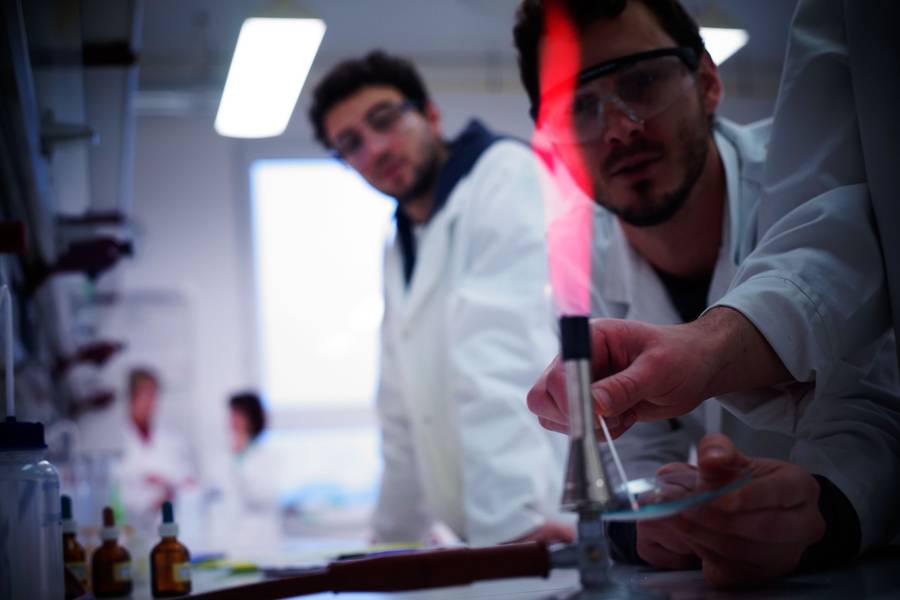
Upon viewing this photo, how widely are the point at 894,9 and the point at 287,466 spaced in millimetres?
5494

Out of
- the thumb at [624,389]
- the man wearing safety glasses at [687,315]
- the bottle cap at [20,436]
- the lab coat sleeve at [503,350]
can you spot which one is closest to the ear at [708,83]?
the man wearing safety glasses at [687,315]

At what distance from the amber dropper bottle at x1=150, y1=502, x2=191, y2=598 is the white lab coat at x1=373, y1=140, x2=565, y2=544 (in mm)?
811

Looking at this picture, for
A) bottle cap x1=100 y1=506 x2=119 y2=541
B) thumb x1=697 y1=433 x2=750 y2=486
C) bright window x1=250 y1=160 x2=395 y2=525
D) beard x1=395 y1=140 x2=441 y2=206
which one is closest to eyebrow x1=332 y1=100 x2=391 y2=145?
beard x1=395 y1=140 x2=441 y2=206

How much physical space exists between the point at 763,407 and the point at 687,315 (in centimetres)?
14

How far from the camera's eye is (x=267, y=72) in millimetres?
4227

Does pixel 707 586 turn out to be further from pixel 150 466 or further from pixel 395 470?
pixel 150 466

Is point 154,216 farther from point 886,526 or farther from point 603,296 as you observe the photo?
point 886,526

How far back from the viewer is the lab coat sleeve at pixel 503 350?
→ 6.68 ft

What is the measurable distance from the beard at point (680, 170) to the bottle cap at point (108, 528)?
0.93m

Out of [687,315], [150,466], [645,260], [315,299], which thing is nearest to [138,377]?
[150,466]

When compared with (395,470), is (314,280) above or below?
above

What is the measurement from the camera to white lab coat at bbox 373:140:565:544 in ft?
6.80

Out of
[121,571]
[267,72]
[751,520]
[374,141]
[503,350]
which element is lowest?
→ [121,571]

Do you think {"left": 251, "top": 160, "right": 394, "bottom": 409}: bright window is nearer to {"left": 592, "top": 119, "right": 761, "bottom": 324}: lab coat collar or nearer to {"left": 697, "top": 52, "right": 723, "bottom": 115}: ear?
{"left": 592, "top": 119, "right": 761, "bottom": 324}: lab coat collar
